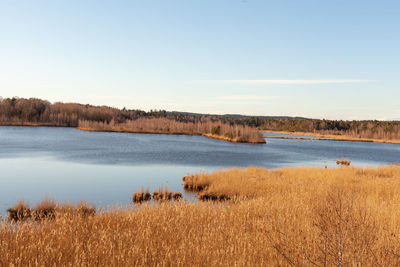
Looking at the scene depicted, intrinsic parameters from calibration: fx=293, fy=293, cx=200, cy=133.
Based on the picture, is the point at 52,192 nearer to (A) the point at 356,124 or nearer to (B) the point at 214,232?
(B) the point at 214,232

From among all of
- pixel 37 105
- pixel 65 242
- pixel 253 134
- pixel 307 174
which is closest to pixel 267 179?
pixel 307 174

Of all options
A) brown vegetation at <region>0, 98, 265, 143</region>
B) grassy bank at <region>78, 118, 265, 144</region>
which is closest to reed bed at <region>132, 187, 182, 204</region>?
brown vegetation at <region>0, 98, 265, 143</region>

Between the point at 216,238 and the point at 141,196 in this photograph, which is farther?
the point at 141,196

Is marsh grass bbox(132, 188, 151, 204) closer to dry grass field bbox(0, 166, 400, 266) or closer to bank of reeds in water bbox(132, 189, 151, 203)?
bank of reeds in water bbox(132, 189, 151, 203)

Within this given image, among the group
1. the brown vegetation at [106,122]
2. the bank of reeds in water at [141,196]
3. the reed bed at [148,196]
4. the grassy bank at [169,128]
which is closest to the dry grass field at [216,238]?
the reed bed at [148,196]

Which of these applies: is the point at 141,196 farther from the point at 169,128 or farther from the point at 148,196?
the point at 169,128

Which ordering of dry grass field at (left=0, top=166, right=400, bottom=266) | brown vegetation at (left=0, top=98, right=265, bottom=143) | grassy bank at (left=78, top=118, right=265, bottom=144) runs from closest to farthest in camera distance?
dry grass field at (left=0, top=166, right=400, bottom=266), brown vegetation at (left=0, top=98, right=265, bottom=143), grassy bank at (left=78, top=118, right=265, bottom=144)

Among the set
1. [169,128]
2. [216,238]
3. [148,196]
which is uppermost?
[169,128]

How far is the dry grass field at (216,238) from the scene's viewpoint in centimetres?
482

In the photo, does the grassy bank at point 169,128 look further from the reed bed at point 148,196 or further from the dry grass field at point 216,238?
the dry grass field at point 216,238

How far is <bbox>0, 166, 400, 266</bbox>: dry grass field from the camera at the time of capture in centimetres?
482

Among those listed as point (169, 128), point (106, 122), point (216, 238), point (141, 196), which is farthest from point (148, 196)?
point (106, 122)

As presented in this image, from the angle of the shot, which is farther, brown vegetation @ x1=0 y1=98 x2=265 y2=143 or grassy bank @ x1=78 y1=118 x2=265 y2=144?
grassy bank @ x1=78 y1=118 x2=265 y2=144

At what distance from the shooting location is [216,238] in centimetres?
611
